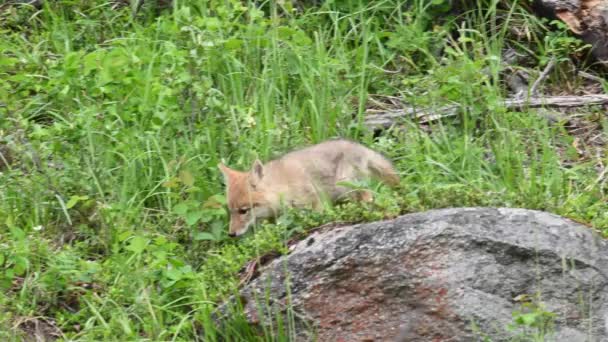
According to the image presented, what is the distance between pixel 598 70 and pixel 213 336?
14.1ft

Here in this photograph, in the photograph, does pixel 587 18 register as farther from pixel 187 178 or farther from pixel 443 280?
pixel 443 280

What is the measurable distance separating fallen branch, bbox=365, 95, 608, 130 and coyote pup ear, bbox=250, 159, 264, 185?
1126 millimetres

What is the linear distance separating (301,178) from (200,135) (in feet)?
2.34

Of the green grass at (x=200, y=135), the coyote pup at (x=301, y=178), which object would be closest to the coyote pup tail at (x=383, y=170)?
the coyote pup at (x=301, y=178)

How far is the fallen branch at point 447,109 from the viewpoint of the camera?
8062 mm

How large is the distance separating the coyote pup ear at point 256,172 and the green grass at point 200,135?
241 mm

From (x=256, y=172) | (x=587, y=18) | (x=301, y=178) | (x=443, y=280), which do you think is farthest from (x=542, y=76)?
(x=443, y=280)

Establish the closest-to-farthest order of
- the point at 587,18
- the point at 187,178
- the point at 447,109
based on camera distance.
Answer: the point at 187,178 < the point at 447,109 < the point at 587,18

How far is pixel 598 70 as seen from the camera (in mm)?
8875

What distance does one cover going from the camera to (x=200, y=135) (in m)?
7.66

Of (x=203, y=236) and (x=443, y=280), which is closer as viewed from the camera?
(x=443, y=280)

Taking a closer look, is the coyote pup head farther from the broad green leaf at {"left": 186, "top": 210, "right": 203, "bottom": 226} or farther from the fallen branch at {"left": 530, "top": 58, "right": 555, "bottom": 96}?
the fallen branch at {"left": 530, "top": 58, "right": 555, "bottom": 96}

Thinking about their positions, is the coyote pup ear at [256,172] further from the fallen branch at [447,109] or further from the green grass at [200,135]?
the fallen branch at [447,109]

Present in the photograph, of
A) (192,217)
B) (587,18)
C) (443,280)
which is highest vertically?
(443,280)
